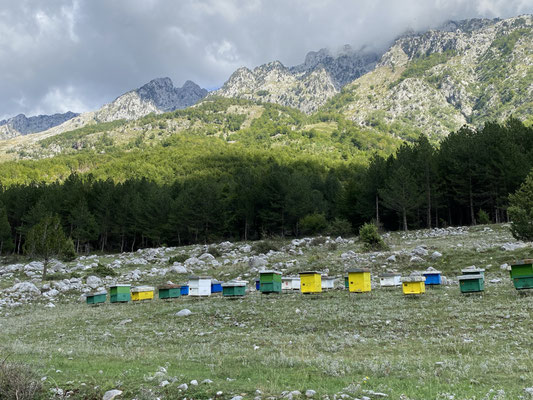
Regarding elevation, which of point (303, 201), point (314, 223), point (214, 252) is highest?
point (303, 201)

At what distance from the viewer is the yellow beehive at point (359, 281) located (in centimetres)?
1853

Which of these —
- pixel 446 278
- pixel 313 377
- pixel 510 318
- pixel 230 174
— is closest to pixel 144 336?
pixel 313 377

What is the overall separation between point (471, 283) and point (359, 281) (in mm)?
4794

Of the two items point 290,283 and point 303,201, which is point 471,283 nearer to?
point 290,283

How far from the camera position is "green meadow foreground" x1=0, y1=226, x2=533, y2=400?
665 cm

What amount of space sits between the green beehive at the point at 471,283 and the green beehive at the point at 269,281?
8617 mm

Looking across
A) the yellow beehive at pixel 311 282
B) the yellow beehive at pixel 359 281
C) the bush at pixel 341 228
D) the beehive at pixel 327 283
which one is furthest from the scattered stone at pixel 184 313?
the bush at pixel 341 228

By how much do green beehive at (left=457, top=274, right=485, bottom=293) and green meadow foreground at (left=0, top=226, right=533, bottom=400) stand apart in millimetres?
341

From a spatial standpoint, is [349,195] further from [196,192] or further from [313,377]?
[313,377]

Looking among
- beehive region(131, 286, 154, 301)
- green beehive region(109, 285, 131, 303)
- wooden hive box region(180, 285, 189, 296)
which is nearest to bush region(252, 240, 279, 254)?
wooden hive box region(180, 285, 189, 296)

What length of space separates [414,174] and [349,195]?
11.9 m

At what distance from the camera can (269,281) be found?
20172 mm

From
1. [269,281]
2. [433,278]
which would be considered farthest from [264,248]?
[433,278]

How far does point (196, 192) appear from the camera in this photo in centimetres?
6869
